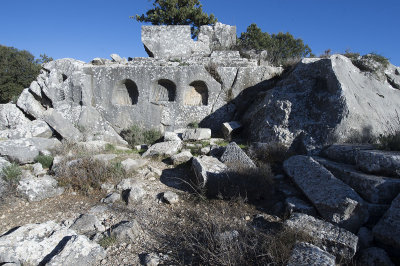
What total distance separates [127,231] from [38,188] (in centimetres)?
220

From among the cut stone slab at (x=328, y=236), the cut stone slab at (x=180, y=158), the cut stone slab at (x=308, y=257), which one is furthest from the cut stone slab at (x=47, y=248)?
the cut stone slab at (x=180, y=158)

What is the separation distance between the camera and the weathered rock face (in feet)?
17.4

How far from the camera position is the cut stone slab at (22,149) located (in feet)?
18.0

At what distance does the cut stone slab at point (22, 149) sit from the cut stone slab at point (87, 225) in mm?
2941

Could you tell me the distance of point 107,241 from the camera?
3.10 m

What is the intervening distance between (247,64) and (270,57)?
2.35 metres

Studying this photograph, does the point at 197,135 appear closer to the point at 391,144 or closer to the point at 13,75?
the point at 391,144

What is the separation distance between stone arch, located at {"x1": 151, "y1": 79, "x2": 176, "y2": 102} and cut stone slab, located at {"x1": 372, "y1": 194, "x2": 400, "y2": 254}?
22.3 ft

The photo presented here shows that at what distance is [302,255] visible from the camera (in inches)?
90.4

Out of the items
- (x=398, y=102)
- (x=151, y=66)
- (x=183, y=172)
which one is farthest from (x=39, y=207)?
(x=398, y=102)

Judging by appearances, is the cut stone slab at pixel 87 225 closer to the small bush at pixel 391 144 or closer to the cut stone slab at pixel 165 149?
the cut stone slab at pixel 165 149

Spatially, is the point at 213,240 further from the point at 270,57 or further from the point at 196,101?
the point at 270,57

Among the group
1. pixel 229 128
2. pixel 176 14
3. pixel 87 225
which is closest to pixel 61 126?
pixel 87 225

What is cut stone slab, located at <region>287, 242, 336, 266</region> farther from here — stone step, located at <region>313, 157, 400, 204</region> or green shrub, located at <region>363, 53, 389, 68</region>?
green shrub, located at <region>363, 53, 389, 68</region>
